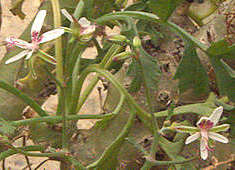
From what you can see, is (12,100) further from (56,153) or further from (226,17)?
(226,17)

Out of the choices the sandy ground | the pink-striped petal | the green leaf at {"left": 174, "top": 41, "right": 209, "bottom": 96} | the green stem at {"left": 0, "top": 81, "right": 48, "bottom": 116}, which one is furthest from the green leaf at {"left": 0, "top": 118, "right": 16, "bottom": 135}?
the sandy ground

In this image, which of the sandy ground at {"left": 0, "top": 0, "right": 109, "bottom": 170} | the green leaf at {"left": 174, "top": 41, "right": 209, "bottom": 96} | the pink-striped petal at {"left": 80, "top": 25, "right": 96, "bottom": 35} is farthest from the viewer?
the sandy ground at {"left": 0, "top": 0, "right": 109, "bottom": 170}

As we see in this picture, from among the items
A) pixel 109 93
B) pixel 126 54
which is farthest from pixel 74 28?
pixel 109 93

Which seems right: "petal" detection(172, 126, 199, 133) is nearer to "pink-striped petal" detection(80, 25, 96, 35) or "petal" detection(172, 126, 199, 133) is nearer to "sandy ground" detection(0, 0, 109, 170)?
"pink-striped petal" detection(80, 25, 96, 35)

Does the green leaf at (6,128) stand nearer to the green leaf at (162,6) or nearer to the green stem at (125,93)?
the green stem at (125,93)

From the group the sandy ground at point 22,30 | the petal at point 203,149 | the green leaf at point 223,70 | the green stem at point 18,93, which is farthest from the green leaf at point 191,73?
the sandy ground at point 22,30

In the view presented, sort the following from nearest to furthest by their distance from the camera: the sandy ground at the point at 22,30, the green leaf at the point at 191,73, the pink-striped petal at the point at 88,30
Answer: the pink-striped petal at the point at 88,30 → the green leaf at the point at 191,73 → the sandy ground at the point at 22,30

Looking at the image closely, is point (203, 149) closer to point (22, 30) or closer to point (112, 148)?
point (112, 148)

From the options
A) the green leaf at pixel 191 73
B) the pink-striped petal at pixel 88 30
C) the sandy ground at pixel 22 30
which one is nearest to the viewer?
the pink-striped petal at pixel 88 30
